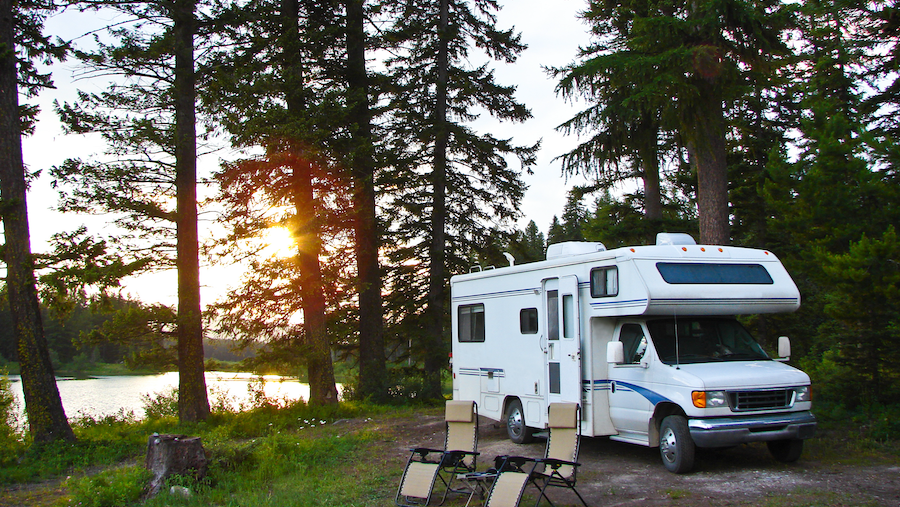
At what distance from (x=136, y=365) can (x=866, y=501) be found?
13.1 m

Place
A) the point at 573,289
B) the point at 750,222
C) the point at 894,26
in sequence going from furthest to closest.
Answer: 1. the point at 750,222
2. the point at 894,26
3. the point at 573,289

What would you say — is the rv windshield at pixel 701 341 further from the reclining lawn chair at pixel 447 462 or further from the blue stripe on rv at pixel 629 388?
the reclining lawn chair at pixel 447 462

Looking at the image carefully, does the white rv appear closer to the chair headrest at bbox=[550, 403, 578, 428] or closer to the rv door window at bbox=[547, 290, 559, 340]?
the rv door window at bbox=[547, 290, 559, 340]

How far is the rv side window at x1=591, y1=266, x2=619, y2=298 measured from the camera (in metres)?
9.30

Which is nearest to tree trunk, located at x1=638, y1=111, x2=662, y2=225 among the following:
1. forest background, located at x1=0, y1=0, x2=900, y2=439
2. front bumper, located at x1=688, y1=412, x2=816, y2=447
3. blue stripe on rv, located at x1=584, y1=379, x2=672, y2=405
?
forest background, located at x1=0, y1=0, x2=900, y2=439

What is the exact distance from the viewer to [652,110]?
1418 cm

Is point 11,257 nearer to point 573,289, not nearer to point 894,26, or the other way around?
point 573,289

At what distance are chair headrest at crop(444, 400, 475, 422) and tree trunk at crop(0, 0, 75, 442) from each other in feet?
24.9

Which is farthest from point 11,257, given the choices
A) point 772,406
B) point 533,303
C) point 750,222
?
point 750,222

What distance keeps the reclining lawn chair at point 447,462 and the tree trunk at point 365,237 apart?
9673 mm

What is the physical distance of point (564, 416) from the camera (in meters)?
7.80

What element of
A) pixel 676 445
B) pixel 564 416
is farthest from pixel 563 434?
pixel 676 445

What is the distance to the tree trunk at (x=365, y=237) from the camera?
60.3 ft

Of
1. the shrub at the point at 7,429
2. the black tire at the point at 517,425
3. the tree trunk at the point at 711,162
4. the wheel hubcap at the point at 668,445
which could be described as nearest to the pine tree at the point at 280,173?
the shrub at the point at 7,429
